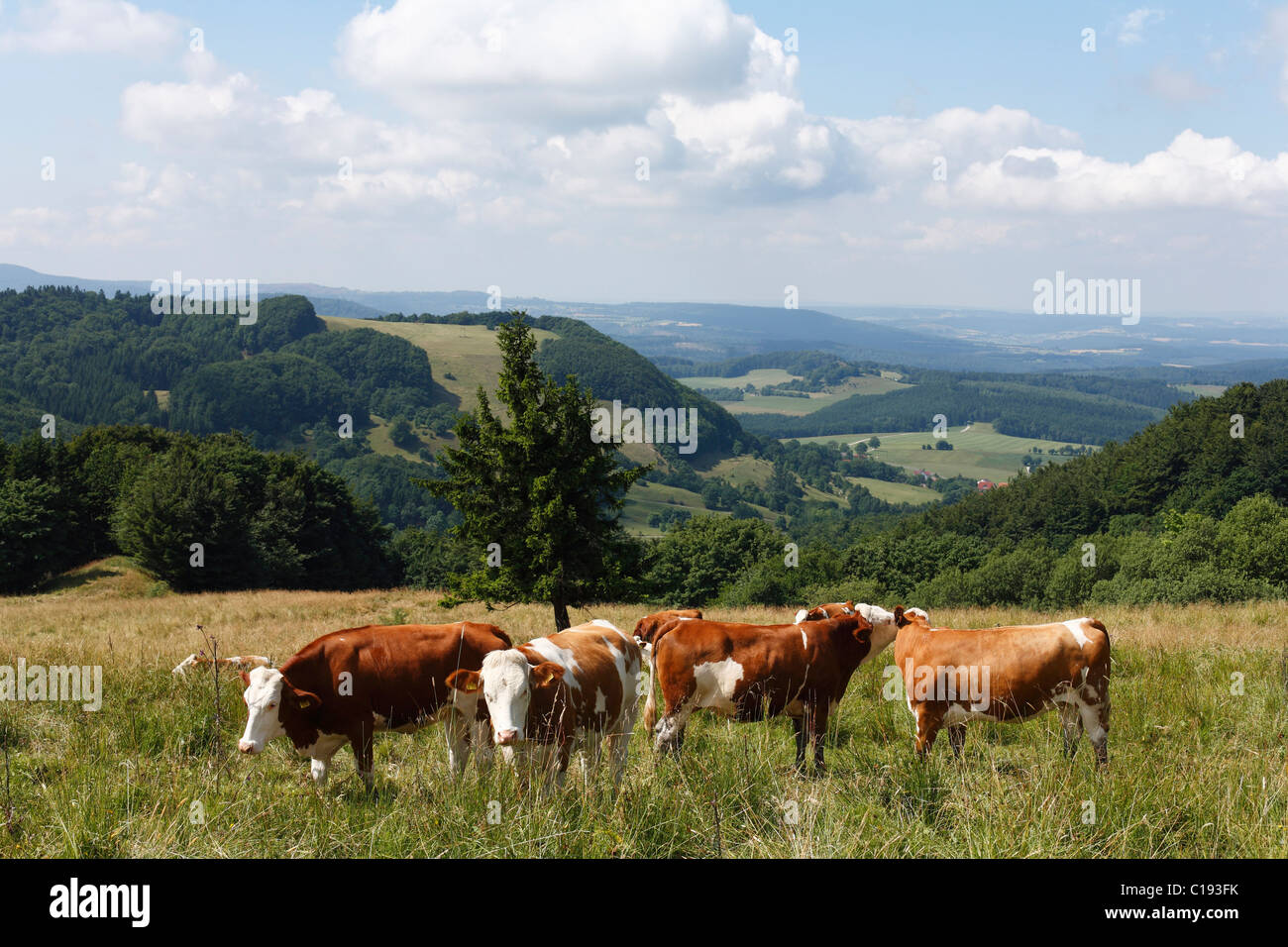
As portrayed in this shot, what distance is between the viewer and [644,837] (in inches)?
186

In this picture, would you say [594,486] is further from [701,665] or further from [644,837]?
[644,837]

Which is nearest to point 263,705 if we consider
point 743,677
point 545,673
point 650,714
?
point 545,673

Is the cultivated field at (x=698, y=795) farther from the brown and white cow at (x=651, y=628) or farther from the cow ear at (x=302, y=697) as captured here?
the brown and white cow at (x=651, y=628)

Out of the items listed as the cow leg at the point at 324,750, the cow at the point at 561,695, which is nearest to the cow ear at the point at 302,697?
the cow leg at the point at 324,750

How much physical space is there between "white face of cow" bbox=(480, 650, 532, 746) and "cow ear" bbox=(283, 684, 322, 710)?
1.65 m

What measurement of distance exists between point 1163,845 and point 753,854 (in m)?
2.42

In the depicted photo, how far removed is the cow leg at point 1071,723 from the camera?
7043 millimetres

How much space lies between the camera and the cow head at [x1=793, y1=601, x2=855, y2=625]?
8047mm

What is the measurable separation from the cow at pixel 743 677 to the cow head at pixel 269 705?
2.99 meters

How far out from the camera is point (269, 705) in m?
6.30

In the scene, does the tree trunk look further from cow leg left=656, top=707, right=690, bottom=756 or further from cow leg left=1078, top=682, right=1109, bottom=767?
cow leg left=1078, top=682, right=1109, bottom=767

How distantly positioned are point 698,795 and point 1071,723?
3.93 metres

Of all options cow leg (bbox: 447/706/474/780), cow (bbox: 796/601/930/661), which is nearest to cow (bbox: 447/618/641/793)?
cow leg (bbox: 447/706/474/780)
